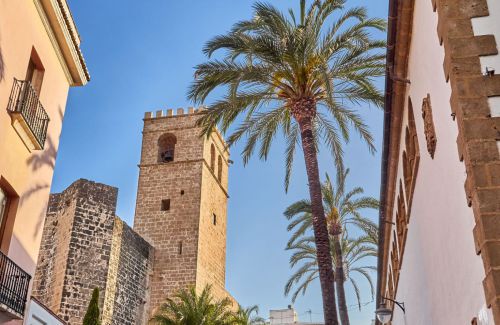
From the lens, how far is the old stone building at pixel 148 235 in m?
24.0

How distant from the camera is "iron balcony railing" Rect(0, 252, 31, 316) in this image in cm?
962

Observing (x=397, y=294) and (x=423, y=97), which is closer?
(x=423, y=97)

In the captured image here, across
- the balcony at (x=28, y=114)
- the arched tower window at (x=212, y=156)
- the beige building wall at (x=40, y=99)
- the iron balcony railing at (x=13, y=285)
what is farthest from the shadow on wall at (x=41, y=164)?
the arched tower window at (x=212, y=156)

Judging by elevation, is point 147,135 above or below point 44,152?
above

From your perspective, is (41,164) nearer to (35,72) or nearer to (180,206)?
(35,72)

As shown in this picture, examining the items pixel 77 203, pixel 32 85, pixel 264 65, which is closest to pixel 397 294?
pixel 264 65

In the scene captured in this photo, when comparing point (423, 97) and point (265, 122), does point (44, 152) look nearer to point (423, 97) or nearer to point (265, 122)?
point (265, 122)

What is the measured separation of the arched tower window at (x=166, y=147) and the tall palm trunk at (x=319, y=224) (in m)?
22.4

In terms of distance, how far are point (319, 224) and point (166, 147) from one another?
2406cm

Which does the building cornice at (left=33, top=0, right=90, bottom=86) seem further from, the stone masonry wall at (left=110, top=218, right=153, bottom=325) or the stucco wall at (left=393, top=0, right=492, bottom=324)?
the stone masonry wall at (left=110, top=218, right=153, bottom=325)

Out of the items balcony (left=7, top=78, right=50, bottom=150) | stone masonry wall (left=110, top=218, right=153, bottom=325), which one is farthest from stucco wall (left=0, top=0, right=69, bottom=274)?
stone masonry wall (left=110, top=218, right=153, bottom=325)

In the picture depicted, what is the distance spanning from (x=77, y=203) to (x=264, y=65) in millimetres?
13405

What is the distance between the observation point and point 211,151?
3681 centimetres

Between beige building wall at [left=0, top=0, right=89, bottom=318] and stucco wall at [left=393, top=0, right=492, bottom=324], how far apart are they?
6.62 m
